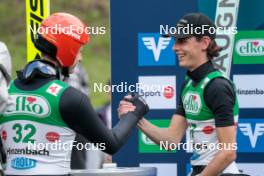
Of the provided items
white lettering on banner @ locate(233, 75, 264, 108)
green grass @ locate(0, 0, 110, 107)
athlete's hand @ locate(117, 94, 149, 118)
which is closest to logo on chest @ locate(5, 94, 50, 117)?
athlete's hand @ locate(117, 94, 149, 118)

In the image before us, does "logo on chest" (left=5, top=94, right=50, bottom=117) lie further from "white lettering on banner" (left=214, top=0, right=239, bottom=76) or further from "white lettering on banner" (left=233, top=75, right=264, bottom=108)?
"white lettering on banner" (left=233, top=75, right=264, bottom=108)

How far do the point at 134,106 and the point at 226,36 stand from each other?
1299mm

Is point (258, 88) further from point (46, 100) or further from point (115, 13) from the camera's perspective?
point (46, 100)

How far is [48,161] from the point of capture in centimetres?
608

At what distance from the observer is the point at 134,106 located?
22.0ft

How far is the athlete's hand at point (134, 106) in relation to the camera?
6.63 m

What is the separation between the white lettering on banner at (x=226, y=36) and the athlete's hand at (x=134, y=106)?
1.11 metres

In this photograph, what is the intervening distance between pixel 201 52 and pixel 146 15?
1145 millimetres

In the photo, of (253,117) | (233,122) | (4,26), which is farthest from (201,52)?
(4,26)

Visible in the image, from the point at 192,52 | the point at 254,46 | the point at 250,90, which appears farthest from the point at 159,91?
the point at 192,52

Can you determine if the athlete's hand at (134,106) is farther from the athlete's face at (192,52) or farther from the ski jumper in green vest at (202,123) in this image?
the athlete's face at (192,52)

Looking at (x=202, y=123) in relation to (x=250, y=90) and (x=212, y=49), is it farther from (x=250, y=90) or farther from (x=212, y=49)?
(x=250, y=90)

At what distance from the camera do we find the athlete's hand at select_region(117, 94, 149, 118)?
663cm

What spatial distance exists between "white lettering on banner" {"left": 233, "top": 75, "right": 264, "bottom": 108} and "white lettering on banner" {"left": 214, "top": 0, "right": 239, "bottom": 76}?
245 mm
